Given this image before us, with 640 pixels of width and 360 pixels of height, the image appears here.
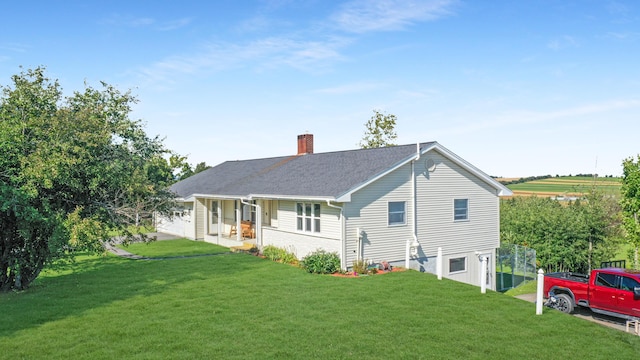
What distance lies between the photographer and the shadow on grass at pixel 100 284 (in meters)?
12.6

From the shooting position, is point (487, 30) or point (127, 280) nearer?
point (127, 280)

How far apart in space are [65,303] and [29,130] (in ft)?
19.0

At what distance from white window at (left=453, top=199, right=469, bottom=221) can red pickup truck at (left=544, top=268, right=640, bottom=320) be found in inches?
249

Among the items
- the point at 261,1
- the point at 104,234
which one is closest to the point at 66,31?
the point at 261,1

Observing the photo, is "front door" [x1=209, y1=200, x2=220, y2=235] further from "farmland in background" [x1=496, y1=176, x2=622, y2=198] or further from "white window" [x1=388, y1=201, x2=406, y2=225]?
"farmland in background" [x1=496, y1=176, x2=622, y2=198]

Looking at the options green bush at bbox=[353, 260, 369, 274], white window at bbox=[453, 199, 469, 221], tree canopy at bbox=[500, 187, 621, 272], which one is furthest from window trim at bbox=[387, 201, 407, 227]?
tree canopy at bbox=[500, 187, 621, 272]

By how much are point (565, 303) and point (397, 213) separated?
733cm

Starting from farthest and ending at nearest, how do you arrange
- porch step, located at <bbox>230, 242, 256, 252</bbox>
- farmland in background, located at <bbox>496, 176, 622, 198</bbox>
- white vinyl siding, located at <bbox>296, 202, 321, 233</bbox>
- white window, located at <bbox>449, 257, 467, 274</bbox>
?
farmland in background, located at <bbox>496, 176, 622, 198</bbox>
porch step, located at <bbox>230, 242, 256, 252</bbox>
white window, located at <bbox>449, 257, 467, 274</bbox>
white vinyl siding, located at <bbox>296, 202, 321, 233</bbox>

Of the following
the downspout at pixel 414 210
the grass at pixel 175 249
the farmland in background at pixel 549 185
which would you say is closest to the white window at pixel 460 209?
the downspout at pixel 414 210

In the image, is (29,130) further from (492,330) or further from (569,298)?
(569,298)

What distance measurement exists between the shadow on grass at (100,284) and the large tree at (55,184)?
128 cm

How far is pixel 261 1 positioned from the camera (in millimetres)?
19656

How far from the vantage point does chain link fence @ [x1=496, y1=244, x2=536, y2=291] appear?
22.7 m

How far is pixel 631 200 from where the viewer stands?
20703 mm
